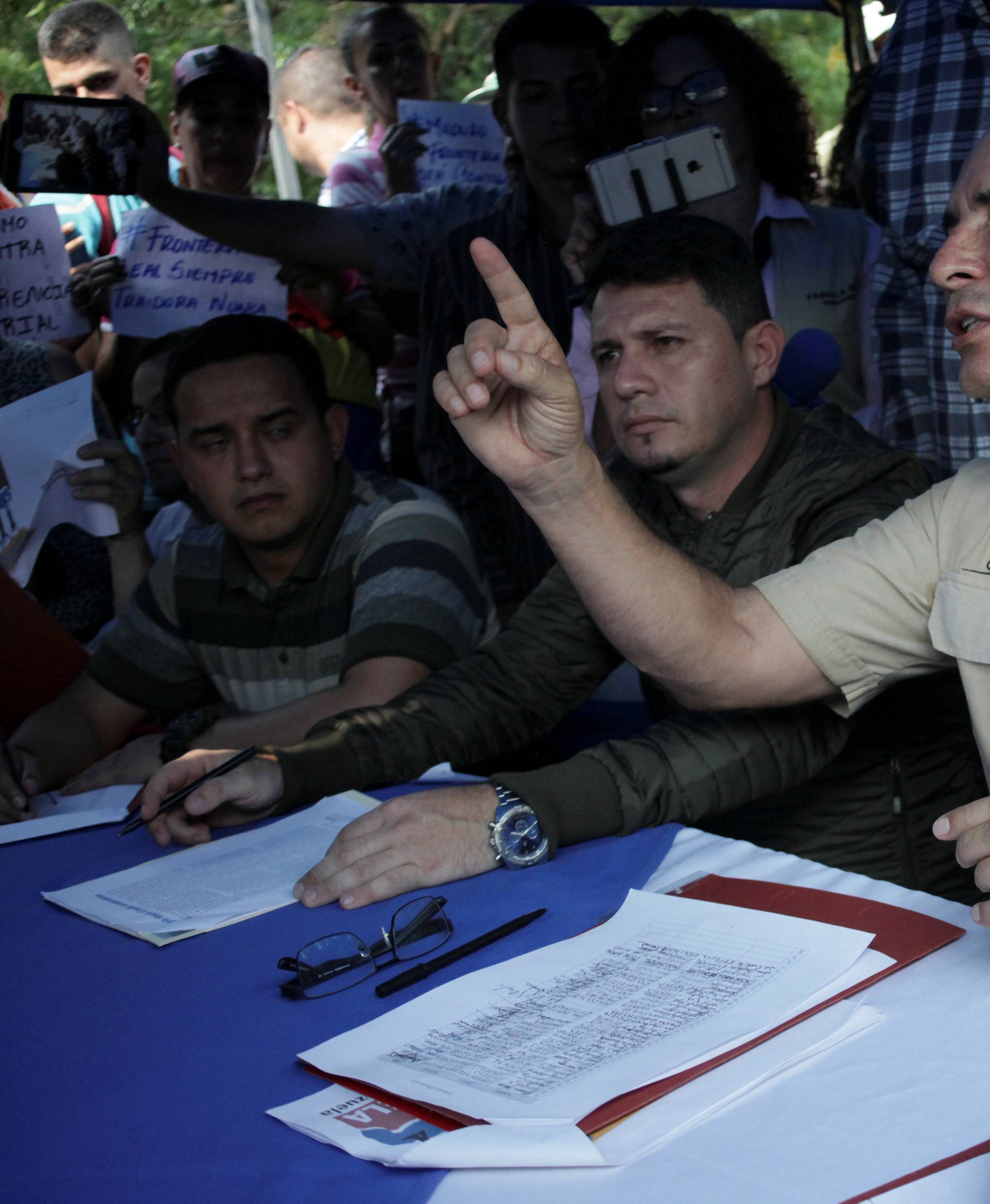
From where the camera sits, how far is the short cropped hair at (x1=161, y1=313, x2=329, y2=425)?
9.14 ft

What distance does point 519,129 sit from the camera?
3.38 meters

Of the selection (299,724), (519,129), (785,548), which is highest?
(519,129)

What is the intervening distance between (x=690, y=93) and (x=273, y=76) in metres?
2.82

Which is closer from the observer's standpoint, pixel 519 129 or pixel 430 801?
pixel 430 801

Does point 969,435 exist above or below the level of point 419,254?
below

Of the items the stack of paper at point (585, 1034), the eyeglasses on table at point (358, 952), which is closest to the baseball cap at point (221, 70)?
the eyeglasses on table at point (358, 952)

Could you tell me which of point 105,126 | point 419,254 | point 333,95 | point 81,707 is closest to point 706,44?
point 419,254

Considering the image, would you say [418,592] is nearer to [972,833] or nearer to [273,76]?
[972,833]

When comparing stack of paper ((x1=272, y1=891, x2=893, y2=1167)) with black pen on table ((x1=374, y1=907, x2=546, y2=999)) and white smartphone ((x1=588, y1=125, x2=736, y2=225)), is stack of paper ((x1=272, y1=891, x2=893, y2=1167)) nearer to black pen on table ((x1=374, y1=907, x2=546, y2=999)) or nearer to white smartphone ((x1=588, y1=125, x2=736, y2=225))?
black pen on table ((x1=374, y1=907, x2=546, y2=999))

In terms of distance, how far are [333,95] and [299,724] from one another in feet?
11.5

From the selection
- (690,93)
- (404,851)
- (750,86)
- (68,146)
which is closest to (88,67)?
(68,146)

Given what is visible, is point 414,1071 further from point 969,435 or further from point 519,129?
point 519,129

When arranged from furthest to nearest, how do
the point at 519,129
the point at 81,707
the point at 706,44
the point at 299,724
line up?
the point at 519,129 → the point at 706,44 → the point at 81,707 → the point at 299,724

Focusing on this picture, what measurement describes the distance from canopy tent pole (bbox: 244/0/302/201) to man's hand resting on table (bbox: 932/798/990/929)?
438cm
